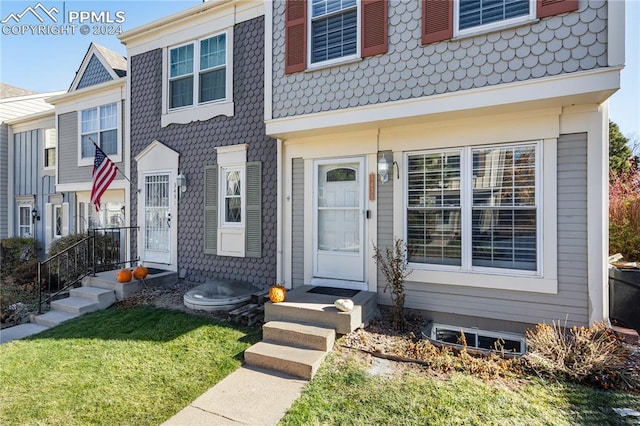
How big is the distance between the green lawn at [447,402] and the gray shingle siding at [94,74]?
11.5m

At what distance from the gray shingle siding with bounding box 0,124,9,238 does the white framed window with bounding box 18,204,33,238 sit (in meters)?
0.65

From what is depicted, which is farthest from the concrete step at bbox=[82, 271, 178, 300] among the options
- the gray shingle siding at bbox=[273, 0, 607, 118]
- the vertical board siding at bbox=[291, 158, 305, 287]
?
the gray shingle siding at bbox=[273, 0, 607, 118]

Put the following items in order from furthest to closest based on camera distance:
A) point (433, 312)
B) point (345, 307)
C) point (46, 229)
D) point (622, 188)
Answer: point (46, 229)
point (622, 188)
point (433, 312)
point (345, 307)

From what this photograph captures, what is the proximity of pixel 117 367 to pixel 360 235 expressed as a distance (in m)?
3.83

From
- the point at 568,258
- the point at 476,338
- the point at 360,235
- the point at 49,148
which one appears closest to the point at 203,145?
the point at 360,235

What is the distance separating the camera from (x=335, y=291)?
18.5ft

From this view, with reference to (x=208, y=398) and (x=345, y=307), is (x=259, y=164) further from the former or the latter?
(x=208, y=398)

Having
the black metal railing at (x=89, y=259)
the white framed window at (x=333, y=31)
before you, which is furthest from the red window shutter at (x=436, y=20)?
the black metal railing at (x=89, y=259)

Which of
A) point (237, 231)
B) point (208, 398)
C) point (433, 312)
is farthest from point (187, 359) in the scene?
point (433, 312)

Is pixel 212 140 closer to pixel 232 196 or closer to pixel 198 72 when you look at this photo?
pixel 232 196

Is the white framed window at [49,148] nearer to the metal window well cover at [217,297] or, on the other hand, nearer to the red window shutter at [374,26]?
the metal window well cover at [217,297]

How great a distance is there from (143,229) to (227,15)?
17.1ft

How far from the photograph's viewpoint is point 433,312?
5.23 meters

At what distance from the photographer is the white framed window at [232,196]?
23.1 ft
